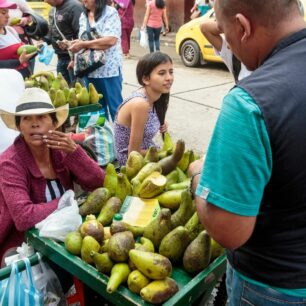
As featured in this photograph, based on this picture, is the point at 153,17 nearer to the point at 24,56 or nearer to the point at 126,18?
the point at 126,18

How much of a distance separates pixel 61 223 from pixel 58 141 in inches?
20.4

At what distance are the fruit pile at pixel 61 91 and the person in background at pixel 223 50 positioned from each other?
162 cm

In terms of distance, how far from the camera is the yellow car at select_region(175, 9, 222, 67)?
959cm

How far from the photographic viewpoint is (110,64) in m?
4.91

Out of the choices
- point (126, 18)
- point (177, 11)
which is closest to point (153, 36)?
point (126, 18)

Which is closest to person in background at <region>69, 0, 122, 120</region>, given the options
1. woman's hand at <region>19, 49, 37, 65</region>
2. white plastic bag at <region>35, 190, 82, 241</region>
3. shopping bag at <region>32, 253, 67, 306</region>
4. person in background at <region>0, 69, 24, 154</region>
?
woman's hand at <region>19, 49, 37, 65</region>

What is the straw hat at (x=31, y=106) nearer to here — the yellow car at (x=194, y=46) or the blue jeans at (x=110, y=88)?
the blue jeans at (x=110, y=88)

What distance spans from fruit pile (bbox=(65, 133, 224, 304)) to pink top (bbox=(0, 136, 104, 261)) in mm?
178

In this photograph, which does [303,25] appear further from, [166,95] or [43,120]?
[166,95]

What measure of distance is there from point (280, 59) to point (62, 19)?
4789 millimetres

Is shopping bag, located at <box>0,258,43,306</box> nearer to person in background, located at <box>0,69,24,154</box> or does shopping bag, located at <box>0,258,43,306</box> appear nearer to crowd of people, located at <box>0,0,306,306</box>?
crowd of people, located at <box>0,0,306,306</box>

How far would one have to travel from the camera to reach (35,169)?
7.50 feet

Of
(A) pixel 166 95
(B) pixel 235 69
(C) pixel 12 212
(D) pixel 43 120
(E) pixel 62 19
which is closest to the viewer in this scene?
(C) pixel 12 212

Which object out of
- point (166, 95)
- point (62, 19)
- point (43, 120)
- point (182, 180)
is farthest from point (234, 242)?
point (62, 19)
